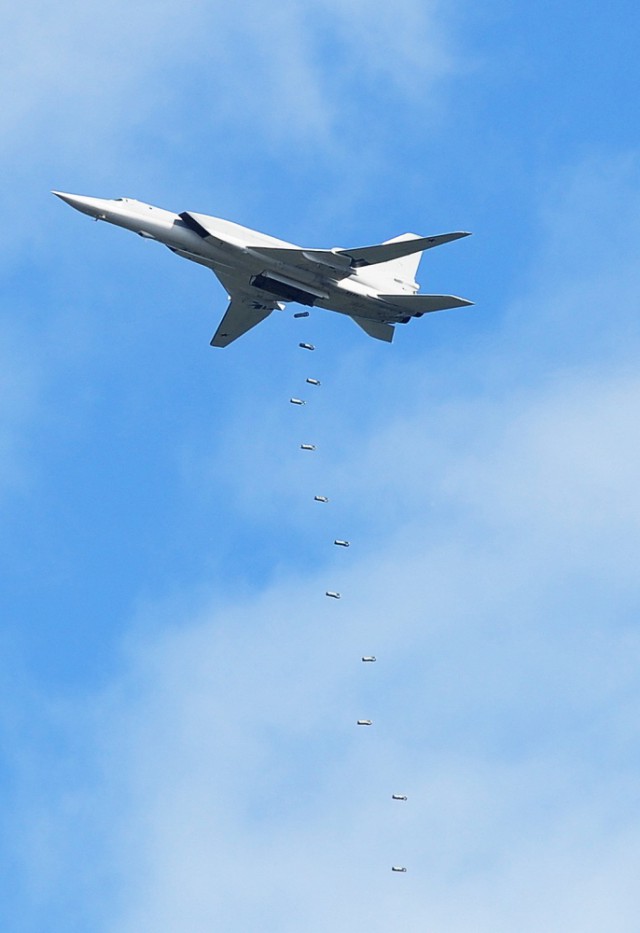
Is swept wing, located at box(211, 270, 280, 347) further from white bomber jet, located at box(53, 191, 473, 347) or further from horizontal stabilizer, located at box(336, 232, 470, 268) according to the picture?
horizontal stabilizer, located at box(336, 232, 470, 268)

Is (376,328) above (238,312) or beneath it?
above

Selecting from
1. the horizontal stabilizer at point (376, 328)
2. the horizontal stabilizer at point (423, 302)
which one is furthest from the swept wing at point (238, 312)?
the horizontal stabilizer at point (423, 302)

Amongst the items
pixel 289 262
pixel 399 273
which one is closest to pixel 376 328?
pixel 399 273

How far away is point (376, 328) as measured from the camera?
300 feet

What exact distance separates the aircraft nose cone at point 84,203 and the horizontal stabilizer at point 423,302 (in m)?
13.8

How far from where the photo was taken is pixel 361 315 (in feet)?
296

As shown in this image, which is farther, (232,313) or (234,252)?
(232,313)

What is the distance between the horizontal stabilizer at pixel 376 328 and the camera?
9125 cm

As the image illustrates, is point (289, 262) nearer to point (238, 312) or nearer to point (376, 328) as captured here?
point (376, 328)

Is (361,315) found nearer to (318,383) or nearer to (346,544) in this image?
(318,383)

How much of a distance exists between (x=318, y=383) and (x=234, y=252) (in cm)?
872

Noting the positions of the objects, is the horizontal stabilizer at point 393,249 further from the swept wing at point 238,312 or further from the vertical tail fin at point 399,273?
the swept wing at point 238,312

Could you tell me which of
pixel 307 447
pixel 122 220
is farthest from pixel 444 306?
pixel 122 220

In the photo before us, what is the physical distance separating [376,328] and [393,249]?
618cm
